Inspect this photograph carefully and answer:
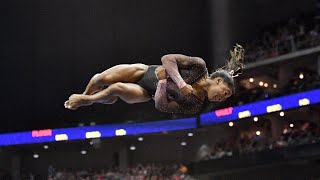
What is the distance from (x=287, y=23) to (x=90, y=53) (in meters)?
7.86

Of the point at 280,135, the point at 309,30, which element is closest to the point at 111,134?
the point at 280,135

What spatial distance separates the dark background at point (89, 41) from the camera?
72.8ft

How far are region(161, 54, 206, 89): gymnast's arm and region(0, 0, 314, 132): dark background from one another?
49.3 ft

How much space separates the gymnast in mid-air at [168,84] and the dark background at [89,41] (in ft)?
48.1

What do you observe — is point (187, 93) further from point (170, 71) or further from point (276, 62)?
point (276, 62)

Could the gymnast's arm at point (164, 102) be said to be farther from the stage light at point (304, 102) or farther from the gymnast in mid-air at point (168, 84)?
the stage light at point (304, 102)

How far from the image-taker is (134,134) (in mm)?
26328

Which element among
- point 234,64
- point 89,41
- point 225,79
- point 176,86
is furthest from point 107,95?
point 89,41

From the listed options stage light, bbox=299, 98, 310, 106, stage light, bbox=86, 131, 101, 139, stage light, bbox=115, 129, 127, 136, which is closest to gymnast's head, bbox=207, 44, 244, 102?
stage light, bbox=299, 98, 310, 106

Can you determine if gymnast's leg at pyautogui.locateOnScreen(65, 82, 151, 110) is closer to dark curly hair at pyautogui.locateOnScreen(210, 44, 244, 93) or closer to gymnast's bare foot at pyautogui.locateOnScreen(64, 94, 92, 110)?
gymnast's bare foot at pyautogui.locateOnScreen(64, 94, 92, 110)

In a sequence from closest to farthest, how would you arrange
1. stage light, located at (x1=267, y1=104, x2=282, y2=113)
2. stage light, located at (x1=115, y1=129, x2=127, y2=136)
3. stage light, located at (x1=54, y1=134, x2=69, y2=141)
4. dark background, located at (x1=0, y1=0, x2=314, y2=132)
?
1. dark background, located at (x1=0, y1=0, x2=314, y2=132)
2. stage light, located at (x1=267, y1=104, x2=282, y2=113)
3. stage light, located at (x1=115, y1=129, x2=127, y2=136)
4. stage light, located at (x1=54, y1=134, x2=69, y2=141)

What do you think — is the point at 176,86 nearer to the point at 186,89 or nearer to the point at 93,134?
the point at 186,89

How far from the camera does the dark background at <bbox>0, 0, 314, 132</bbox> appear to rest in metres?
22.2

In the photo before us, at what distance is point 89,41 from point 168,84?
17.6 meters
